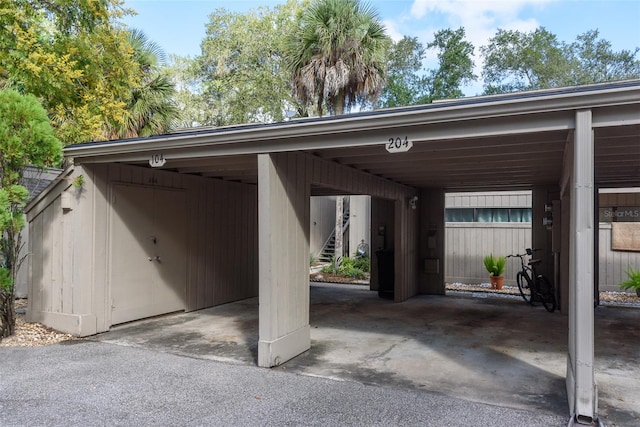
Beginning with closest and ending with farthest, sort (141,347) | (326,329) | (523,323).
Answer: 1. (141,347)
2. (326,329)
3. (523,323)

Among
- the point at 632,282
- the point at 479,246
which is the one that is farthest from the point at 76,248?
the point at 632,282

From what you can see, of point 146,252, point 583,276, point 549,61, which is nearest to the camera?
point 583,276

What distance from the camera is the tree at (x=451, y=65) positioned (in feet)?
62.1

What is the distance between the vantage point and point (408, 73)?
19.6m

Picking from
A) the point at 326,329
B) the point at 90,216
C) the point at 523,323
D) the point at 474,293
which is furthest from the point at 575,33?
the point at 90,216

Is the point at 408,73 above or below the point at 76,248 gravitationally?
above

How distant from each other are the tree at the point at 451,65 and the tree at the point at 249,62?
7203mm

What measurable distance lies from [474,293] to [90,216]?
271 inches

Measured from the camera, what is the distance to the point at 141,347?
4582 mm

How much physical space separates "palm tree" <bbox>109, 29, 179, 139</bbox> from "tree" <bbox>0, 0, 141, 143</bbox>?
6.26ft

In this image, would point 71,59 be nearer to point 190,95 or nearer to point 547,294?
point 547,294

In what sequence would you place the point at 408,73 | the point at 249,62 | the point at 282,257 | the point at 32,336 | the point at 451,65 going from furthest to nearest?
the point at 408,73 < the point at 451,65 < the point at 249,62 < the point at 32,336 < the point at 282,257

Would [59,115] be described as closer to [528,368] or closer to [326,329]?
[326,329]

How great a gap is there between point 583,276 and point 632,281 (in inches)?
263
